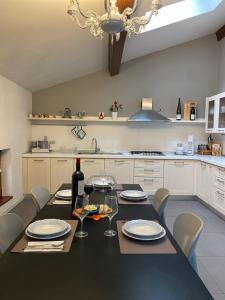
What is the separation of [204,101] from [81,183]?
4.04 m

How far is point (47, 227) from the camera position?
148 cm

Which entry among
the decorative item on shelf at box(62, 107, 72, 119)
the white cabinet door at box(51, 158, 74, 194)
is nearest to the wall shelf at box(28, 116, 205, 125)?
the decorative item on shelf at box(62, 107, 72, 119)

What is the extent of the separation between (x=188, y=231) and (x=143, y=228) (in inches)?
13.3

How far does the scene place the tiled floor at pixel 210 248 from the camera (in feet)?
7.10

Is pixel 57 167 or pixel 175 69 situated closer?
pixel 57 167

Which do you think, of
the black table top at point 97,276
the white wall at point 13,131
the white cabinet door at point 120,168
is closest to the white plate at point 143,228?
the black table top at point 97,276

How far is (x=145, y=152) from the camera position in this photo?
16.4ft

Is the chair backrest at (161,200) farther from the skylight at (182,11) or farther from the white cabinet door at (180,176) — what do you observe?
the skylight at (182,11)

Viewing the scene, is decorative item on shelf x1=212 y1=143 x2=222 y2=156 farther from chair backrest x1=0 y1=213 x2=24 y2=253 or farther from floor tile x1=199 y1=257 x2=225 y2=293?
chair backrest x1=0 y1=213 x2=24 y2=253

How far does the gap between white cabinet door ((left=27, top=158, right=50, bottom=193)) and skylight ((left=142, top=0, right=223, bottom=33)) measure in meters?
2.88

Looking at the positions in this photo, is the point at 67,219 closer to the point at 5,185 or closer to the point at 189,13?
the point at 5,185

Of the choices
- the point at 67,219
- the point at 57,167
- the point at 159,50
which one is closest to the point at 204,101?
the point at 159,50

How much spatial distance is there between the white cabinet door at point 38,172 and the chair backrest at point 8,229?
2.80 m

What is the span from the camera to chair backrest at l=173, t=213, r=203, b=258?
1.42 metres
